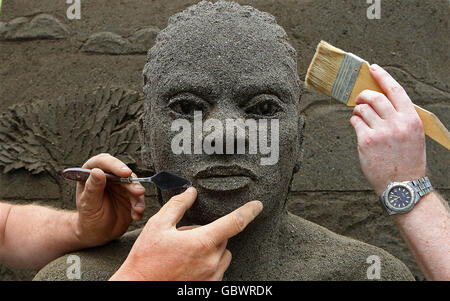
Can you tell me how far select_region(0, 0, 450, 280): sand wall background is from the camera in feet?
→ 9.20

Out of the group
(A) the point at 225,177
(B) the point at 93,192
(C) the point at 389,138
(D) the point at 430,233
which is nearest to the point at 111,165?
(B) the point at 93,192

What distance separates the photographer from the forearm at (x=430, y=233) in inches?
62.7

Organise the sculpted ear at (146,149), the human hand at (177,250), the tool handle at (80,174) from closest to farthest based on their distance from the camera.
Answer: the human hand at (177,250), the tool handle at (80,174), the sculpted ear at (146,149)

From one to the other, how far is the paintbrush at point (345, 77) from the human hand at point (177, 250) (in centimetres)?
52

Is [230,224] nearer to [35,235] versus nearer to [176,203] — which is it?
[176,203]

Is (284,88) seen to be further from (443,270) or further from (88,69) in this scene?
(88,69)

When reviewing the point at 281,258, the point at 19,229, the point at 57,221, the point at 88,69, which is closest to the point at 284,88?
the point at 281,258

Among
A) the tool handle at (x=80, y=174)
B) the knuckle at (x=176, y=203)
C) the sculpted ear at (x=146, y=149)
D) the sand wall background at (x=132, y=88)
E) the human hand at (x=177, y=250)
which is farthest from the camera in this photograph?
the sand wall background at (x=132, y=88)

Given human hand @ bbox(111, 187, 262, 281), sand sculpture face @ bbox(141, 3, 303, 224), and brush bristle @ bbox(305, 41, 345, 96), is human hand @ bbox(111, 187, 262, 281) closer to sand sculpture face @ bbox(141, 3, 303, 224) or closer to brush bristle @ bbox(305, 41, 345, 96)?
sand sculpture face @ bbox(141, 3, 303, 224)

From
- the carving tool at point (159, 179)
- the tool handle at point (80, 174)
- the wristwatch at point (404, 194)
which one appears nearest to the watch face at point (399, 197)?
the wristwatch at point (404, 194)

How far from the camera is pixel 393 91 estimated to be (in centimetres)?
175

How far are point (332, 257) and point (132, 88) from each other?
4.46ft

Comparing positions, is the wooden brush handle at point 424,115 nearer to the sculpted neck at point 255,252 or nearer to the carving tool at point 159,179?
the sculpted neck at point 255,252

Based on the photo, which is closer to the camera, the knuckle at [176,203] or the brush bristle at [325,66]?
the knuckle at [176,203]
